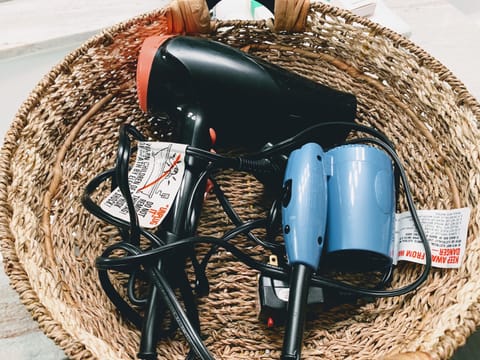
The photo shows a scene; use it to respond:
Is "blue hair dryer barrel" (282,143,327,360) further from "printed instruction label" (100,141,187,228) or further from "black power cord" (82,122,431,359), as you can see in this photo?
"printed instruction label" (100,141,187,228)

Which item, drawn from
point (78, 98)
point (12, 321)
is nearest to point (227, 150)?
point (78, 98)

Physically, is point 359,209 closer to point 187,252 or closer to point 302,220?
point 302,220

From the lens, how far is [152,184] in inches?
22.4

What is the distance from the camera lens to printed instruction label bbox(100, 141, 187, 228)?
0.55 metres

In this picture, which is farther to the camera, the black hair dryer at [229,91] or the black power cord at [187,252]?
the black hair dryer at [229,91]

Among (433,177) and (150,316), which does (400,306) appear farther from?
(150,316)

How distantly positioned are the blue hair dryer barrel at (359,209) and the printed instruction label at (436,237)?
0.03 metres

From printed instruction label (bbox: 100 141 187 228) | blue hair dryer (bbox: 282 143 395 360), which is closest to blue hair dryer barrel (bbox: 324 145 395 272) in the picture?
blue hair dryer (bbox: 282 143 395 360)

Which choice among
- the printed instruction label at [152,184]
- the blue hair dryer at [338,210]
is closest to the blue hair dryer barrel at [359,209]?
the blue hair dryer at [338,210]

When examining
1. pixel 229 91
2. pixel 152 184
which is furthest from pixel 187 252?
pixel 229 91

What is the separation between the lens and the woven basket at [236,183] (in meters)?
0.47

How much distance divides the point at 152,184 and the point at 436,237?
319 millimetres

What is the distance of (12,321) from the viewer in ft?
1.94

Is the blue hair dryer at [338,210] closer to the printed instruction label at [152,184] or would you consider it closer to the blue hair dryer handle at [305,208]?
the blue hair dryer handle at [305,208]
